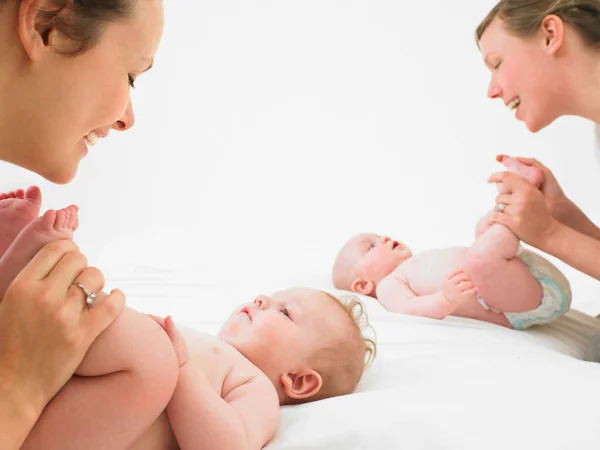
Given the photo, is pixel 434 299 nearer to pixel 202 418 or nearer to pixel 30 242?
pixel 202 418

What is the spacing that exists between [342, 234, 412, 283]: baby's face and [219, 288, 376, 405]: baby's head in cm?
97

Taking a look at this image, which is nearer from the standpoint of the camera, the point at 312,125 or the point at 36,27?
the point at 36,27

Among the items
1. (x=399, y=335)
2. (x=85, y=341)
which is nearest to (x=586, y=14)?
(x=399, y=335)

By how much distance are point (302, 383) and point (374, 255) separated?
1.12 m

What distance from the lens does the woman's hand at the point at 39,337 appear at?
0.93 meters

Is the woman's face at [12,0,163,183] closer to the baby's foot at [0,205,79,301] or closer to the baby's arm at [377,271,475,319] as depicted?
the baby's foot at [0,205,79,301]

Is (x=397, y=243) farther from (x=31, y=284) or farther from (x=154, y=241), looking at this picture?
→ (x=31, y=284)

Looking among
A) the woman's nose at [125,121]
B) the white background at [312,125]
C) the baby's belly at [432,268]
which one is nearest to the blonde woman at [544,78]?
the baby's belly at [432,268]

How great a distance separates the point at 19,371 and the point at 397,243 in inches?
68.4

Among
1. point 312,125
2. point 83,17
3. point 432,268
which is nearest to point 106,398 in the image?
point 83,17

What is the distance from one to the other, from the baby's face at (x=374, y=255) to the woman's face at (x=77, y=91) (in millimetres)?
1383

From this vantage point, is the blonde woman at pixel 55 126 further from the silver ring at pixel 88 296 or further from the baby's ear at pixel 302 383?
the baby's ear at pixel 302 383

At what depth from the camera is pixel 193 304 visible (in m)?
1.95

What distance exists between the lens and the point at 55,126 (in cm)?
107
